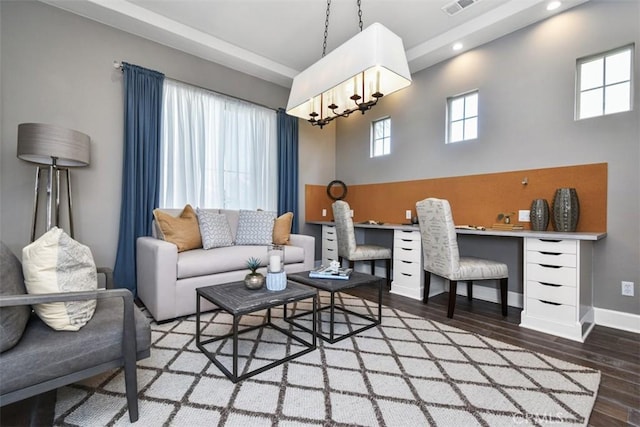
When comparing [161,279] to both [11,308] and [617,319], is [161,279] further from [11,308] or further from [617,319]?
[617,319]

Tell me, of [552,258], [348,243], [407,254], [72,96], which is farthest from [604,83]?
[72,96]

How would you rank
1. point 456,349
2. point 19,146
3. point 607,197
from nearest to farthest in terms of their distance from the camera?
1. point 456,349
2. point 19,146
3. point 607,197

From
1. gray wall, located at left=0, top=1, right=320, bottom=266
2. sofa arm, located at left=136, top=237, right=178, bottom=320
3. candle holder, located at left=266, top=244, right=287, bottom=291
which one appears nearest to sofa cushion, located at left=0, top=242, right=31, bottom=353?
sofa arm, located at left=136, top=237, right=178, bottom=320

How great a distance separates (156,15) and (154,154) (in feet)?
4.82

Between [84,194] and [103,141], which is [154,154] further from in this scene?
[84,194]

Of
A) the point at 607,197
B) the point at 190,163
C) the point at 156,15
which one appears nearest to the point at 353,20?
the point at 156,15

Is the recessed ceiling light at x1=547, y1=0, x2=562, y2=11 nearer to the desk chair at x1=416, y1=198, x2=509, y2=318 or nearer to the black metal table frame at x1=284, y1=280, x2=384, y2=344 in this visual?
the desk chair at x1=416, y1=198, x2=509, y2=318

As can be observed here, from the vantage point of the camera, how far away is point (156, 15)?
10.2ft

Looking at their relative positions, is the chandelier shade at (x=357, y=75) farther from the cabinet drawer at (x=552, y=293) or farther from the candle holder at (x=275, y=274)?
the cabinet drawer at (x=552, y=293)

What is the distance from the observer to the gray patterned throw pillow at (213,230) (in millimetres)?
3094

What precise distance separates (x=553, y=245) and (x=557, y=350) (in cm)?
78

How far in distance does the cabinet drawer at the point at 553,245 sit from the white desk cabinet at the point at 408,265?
101 cm

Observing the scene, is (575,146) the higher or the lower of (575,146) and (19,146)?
the higher

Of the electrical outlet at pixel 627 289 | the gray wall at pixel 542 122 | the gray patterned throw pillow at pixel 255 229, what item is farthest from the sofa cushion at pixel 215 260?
the electrical outlet at pixel 627 289
